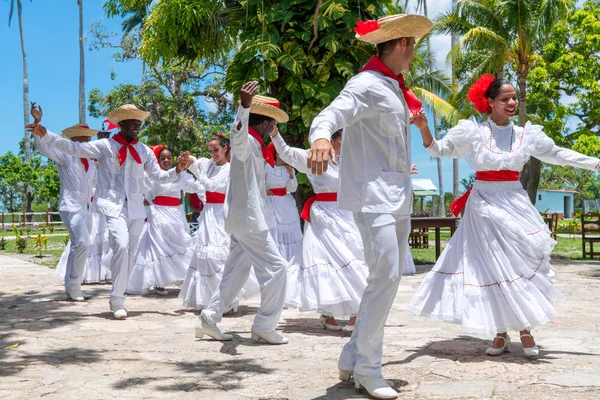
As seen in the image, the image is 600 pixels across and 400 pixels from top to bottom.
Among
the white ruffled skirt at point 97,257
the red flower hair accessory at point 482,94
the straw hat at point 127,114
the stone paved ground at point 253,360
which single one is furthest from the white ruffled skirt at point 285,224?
the red flower hair accessory at point 482,94

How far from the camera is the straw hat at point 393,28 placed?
3.97 meters

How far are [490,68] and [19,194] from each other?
49.3 metres

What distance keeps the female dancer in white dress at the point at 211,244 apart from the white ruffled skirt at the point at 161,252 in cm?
144

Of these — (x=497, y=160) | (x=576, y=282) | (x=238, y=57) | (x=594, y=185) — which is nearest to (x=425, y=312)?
(x=497, y=160)

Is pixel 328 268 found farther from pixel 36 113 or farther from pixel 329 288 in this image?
pixel 36 113

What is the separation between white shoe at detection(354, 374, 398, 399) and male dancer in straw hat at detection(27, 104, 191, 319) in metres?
3.68

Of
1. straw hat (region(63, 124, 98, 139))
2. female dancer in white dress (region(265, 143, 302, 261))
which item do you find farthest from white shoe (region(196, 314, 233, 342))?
straw hat (region(63, 124, 98, 139))

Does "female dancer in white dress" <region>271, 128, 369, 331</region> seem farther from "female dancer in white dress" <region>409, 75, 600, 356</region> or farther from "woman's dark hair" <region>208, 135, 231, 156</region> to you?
"woman's dark hair" <region>208, 135, 231, 156</region>

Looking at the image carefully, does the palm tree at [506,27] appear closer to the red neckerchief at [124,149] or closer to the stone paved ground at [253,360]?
the stone paved ground at [253,360]

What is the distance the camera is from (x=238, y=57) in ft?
37.7

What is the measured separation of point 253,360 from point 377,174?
5.86ft

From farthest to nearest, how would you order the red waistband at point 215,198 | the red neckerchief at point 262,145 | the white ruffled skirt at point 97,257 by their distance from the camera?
1. the white ruffled skirt at point 97,257
2. the red waistband at point 215,198
3. the red neckerchief at point 262,145

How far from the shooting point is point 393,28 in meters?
3.97

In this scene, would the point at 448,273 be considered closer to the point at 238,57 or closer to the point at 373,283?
the point at 373,283
